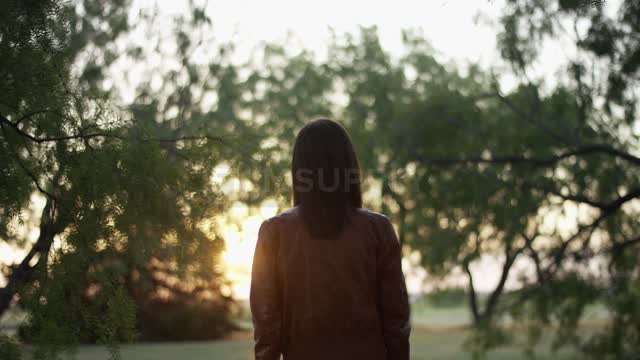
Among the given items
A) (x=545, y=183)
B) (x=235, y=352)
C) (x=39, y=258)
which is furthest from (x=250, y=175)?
(x=235, y=352)

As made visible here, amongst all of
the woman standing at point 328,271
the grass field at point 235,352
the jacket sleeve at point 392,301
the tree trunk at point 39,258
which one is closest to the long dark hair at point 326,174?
the woman standing at point 328,271

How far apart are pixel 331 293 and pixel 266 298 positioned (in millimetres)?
217

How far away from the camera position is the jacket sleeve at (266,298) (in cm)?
275

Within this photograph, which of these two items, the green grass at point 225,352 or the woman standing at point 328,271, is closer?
the woman standing at point 328,271

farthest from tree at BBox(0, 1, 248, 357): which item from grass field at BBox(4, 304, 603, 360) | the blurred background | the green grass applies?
the green grass

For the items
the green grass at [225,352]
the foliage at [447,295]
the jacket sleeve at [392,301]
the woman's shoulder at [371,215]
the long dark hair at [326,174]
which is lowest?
the jacket sleeve at [392,301]

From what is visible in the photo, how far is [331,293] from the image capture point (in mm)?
2740

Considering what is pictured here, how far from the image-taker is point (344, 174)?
272 centimetres

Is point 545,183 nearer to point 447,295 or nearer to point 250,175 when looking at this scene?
point 250,175

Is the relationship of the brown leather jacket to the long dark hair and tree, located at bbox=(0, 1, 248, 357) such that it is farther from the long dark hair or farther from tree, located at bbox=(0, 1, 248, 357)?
tree, located at bbox=(0, 1, 248, 357)

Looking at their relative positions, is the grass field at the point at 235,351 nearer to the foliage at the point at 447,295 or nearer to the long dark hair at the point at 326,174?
the foliage at the point at 447,295

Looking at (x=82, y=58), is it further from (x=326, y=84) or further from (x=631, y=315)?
(x=326, y=84)

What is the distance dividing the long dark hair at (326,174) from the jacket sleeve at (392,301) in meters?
0.17

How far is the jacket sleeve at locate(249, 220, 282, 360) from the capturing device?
9.02 ft
